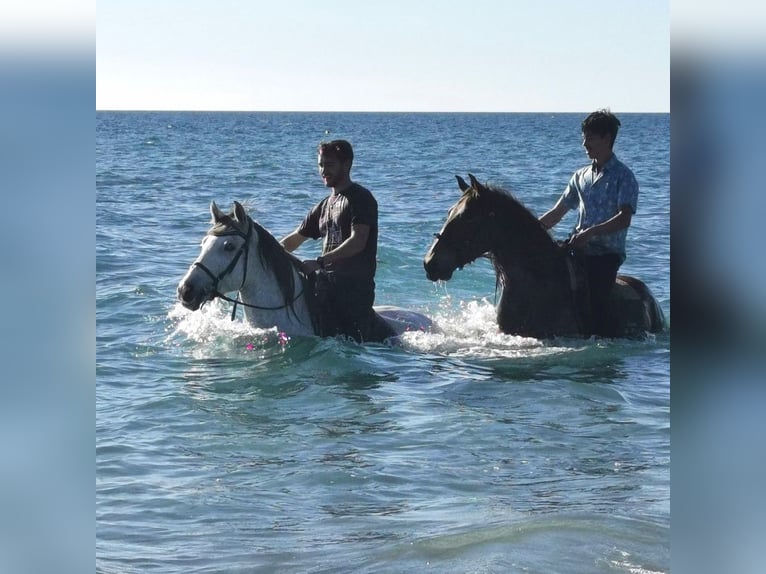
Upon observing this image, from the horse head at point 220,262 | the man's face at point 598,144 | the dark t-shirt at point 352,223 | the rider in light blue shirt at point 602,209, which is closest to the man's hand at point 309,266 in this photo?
the dark t-shirt at point 352,223

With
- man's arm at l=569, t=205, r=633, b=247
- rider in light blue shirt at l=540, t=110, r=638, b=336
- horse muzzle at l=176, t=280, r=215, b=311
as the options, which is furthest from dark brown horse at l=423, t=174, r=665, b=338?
horse muzzle at l=176, t=280, r=215, b=311

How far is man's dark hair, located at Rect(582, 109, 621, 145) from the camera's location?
26.2ft

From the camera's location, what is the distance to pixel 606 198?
827cm

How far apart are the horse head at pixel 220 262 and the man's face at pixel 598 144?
2636 millimetres

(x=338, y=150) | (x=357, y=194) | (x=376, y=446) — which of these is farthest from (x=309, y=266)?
(x=376, y=446)

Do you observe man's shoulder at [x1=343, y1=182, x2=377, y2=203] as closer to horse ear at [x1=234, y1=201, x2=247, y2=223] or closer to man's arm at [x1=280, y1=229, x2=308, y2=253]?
man's arm at [x1=280, y1=229, x2=308, y2=253]

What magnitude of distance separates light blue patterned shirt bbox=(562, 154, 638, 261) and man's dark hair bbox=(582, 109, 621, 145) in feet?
0.83

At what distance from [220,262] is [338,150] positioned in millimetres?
A: 1315

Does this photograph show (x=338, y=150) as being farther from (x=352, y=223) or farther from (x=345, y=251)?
(x=345, y=251)

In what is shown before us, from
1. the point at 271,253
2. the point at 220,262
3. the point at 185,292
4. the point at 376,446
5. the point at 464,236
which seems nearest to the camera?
the point at 376,446
